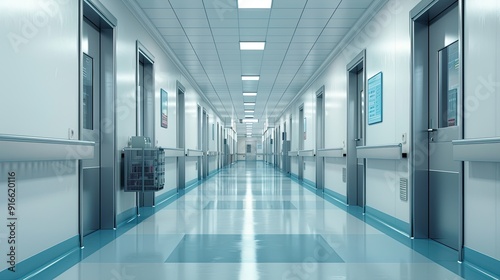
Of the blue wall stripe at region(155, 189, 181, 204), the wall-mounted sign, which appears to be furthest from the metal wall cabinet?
the wall-mounted sign

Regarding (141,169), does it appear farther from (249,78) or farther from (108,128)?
(249,78)

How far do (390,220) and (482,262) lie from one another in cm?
194

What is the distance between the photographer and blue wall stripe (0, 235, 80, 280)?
2.71 meters

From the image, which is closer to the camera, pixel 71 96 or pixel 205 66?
pixel 71 96

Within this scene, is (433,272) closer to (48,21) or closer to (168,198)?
(48,21)

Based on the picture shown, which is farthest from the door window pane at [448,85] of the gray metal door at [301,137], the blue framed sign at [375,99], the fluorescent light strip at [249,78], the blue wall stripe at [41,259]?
the gray metal door at [301,137]

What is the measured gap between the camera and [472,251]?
315 cm

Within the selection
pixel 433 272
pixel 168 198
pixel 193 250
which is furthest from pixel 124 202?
pixel 433 272

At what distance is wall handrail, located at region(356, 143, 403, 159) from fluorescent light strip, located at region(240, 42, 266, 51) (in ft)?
9.65

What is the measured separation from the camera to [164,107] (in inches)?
289

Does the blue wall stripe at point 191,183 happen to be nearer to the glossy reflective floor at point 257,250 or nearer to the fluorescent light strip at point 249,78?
the fluorescent light strip at point 249,78

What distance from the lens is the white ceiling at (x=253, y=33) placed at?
5418 millimetres

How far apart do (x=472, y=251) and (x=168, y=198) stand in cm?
Result: 596

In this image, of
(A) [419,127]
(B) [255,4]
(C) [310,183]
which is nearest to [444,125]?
(A) [419,127]
